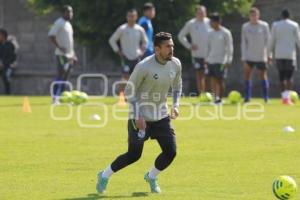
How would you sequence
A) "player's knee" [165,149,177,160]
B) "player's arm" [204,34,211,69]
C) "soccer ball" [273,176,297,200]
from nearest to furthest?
"soccer ball" [273,176,297,200] → "player's knee" [165,149,177,160] → "player's arm" [204,34,211,69]

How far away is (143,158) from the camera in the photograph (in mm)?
15867

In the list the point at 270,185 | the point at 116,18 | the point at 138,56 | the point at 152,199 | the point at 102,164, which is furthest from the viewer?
the point at 116,18

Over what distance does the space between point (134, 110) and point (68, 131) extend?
321 inches

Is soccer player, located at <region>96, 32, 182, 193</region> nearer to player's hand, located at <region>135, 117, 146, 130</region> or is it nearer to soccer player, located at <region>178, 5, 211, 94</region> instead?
player's hand, located at <region>135, 117, 146, 130</region>

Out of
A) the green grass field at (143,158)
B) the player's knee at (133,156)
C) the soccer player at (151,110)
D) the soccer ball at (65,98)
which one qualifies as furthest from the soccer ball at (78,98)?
the player's knee at (133,156)

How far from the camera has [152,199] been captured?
1168 centimetres

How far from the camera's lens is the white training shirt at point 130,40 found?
27.7 metres

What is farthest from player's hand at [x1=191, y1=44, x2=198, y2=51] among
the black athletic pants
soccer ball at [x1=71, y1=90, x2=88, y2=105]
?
the black athletic pants

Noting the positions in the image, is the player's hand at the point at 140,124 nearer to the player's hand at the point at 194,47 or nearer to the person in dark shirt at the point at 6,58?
the player's hand at the point at 194,47

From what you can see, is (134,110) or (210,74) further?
(210,74)

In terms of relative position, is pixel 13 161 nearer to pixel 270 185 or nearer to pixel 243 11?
pixel 270 185

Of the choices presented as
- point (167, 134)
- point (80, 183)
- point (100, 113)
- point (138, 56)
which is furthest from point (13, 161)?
point (138, 56)

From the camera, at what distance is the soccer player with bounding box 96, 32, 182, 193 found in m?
12.1

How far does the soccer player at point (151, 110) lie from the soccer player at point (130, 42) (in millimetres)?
15268
